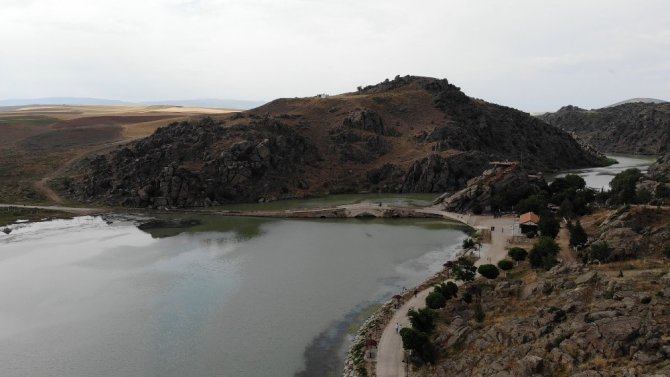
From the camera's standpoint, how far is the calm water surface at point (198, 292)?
1842 inches

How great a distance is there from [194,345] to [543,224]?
Result: 49622mm

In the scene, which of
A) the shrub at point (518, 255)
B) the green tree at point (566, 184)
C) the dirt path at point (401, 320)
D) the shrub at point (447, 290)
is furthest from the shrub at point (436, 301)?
the green tree at point (566, 184)

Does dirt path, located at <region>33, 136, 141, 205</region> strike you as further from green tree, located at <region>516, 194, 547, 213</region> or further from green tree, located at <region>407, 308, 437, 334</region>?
green tree, located at <region>407, 308, 437, 334</region>

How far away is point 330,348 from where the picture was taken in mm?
47656

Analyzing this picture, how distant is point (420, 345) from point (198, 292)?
3325 centimetres

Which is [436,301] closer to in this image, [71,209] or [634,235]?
[634,235]

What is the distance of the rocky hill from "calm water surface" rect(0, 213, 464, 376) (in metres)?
33.2

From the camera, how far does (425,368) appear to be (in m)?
39.7

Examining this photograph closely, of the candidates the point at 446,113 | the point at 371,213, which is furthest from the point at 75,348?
the point at 446,113

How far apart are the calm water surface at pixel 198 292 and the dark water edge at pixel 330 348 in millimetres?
180

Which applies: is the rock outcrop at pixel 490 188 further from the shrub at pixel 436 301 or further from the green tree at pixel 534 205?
the shrub at pixel 436 301

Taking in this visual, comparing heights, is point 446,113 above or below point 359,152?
above

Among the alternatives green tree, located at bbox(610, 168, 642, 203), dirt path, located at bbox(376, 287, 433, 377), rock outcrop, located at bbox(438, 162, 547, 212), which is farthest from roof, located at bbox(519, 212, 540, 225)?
dirt path, located at bbox(376, 287, 433, 377)

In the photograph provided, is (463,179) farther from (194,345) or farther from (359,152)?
(194,345)
